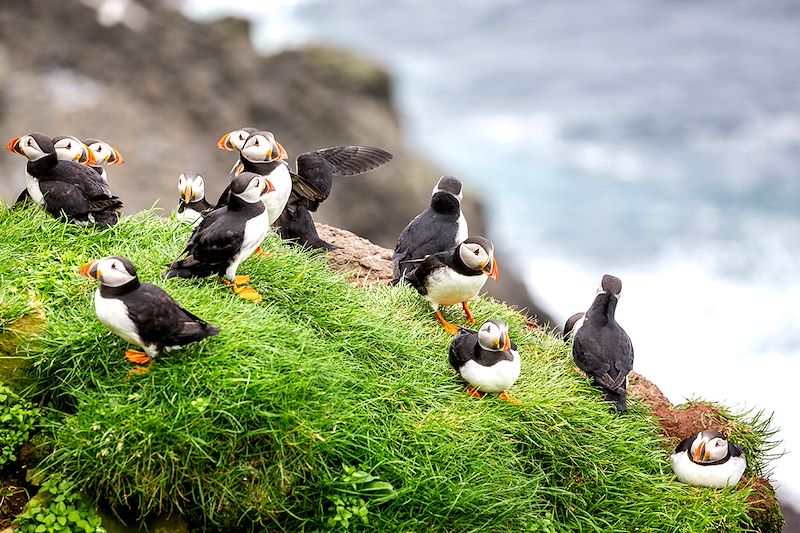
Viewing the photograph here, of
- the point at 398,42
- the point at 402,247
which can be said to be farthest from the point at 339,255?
the point at 398,42

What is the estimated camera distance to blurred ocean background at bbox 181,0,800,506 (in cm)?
1431

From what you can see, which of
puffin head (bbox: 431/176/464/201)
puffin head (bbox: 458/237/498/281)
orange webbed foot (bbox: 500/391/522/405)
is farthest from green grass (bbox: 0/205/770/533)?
puffin head (bbox: 431/176/464/201)

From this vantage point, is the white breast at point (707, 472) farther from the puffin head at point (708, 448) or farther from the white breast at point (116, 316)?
the white breast at point (116, 316)

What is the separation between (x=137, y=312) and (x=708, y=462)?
128 inches

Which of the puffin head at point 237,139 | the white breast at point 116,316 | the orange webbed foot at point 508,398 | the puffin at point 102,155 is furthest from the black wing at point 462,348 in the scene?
the puffin at point 102,155

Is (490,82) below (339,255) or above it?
above

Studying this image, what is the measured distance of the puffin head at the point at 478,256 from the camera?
540 cm

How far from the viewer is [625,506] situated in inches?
197

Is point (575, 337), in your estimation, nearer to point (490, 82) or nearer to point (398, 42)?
point (490, 82)

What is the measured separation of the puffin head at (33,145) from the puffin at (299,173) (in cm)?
98

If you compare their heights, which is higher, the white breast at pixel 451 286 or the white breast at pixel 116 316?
the white breast at pixel 451 286

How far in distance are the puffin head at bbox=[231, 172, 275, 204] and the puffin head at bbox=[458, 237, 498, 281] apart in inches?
50.4

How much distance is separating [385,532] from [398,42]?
26457 mm

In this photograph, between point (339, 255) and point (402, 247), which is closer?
point (402, 247)
